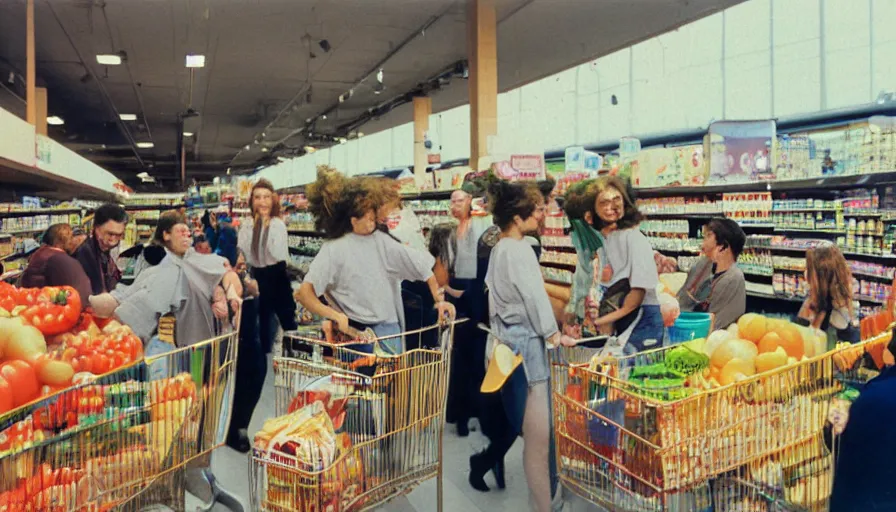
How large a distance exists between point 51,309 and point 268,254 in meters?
2.57

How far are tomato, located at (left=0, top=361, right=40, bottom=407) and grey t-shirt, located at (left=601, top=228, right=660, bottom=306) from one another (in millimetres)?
2558

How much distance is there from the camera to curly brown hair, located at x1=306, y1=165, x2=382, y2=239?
3779 millimetres

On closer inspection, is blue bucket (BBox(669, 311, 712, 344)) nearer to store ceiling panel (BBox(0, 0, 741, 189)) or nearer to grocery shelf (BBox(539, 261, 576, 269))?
grocery shelf (BBox(539, 261, 576, 269))

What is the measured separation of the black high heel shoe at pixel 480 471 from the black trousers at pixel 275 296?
1.95 m

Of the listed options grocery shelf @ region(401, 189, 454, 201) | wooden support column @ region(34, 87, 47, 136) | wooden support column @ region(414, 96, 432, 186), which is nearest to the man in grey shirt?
grocery shelf @ region(401, 189, 454, 201)

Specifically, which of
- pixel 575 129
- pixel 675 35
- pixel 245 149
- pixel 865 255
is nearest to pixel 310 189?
pixel 865 255

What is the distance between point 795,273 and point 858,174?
1.05m

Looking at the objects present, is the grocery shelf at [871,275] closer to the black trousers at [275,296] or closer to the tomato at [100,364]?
the black trousers at [275,296]

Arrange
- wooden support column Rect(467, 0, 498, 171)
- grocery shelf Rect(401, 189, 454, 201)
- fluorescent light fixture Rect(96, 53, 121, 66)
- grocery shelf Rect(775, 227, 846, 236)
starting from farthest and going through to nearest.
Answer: fluorescent light fixture Rect(96, 53, 121, 66)
grocery shelf Rect(401, 189, 454, 201)
wooden support column Rect(467, 0, 498, 171)
grocery shelf Rect(775, 227, 846, 236)

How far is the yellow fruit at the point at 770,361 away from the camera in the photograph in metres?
2.31

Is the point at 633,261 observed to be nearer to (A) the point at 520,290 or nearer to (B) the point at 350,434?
(A) the point at 520,290

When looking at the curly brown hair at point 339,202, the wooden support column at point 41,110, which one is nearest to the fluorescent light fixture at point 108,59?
the wooden support column at point 41,110

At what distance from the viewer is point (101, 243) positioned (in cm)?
500

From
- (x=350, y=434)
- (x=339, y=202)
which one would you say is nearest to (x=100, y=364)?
(x=350, y=434)
